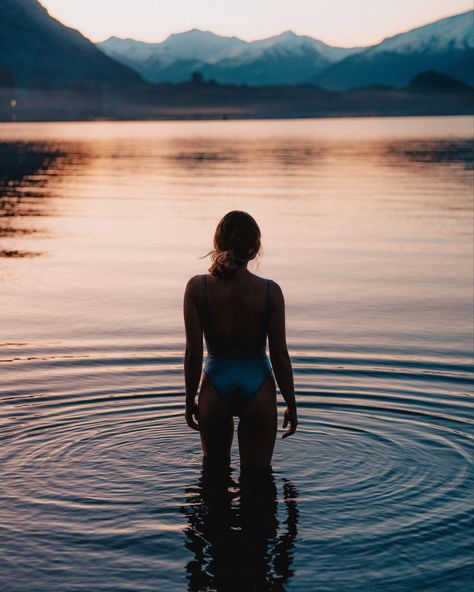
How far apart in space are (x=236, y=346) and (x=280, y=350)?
13.4 inches

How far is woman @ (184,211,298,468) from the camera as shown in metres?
7.11

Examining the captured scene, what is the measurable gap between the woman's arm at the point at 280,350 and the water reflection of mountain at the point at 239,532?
0.59 meters

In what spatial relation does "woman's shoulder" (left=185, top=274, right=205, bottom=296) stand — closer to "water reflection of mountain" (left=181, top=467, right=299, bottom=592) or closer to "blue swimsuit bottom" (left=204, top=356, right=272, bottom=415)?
"blue swimsuit bottom" (left=204, top=356, right=272, bottom=415)

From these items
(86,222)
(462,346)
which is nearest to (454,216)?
(86,222)

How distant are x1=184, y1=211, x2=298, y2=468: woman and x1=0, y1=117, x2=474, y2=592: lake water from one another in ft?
1.86

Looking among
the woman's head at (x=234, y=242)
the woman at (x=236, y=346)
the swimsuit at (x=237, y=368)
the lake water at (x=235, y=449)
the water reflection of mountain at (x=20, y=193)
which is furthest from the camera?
the water reflection of mountain at (x=20, y=193)

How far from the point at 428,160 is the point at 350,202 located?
31662mm

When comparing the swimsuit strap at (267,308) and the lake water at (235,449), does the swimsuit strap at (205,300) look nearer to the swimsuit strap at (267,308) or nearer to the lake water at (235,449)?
the swimsuit strap at (267,308)

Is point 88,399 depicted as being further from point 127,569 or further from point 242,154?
point 242,154

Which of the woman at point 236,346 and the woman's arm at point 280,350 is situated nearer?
the woman at point 236,346

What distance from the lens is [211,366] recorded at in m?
7.44

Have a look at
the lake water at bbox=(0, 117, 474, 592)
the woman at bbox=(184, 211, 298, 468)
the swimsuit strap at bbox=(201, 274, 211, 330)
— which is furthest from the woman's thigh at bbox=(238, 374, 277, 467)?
the swimsuit strap at bbox=(201, 274, 211, 330)

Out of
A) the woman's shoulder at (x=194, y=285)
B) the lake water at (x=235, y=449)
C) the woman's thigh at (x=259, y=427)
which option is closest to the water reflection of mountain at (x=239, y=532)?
the lake water at (x=235, y=449)

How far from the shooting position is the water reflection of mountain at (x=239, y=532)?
637 centimetres
